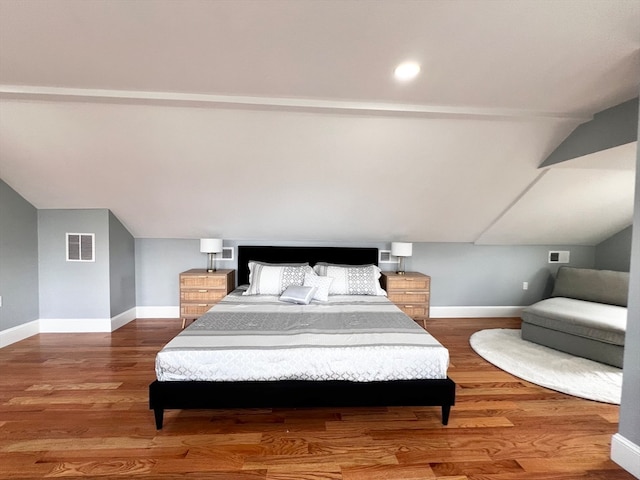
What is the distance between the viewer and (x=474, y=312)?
442cm

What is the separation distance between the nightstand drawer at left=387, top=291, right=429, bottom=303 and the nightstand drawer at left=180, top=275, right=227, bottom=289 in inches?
88.2

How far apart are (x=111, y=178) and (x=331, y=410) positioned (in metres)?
3.21

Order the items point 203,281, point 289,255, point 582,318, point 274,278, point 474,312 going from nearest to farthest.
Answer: point 582,318
point 274,278
point 203,281
point 289,255
point 474,312

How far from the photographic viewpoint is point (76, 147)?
9.02 ft

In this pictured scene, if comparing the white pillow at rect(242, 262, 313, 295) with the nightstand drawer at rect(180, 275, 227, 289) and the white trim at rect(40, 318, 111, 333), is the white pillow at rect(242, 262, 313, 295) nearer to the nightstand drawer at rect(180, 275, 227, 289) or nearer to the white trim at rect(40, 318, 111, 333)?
the nightstand drawer at rect(180, 275, 227, 289)

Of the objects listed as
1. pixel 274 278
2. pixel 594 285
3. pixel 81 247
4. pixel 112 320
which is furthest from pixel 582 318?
pixel 81 247

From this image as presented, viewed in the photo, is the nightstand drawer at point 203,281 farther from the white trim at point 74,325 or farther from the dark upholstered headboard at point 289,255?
the white trim at point 74,325

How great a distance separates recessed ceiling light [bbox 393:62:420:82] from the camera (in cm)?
182

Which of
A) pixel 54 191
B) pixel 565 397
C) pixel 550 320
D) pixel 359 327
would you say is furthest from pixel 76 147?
pixel 550 320

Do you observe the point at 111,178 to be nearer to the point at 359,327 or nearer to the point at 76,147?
the point at 76,147

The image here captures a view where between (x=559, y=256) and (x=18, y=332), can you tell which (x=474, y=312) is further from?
(x=18, y=332)

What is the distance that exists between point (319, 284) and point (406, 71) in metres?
2.27

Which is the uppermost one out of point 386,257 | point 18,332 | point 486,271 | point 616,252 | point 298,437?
point 616,252

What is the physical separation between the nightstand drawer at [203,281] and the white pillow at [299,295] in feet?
3.47
